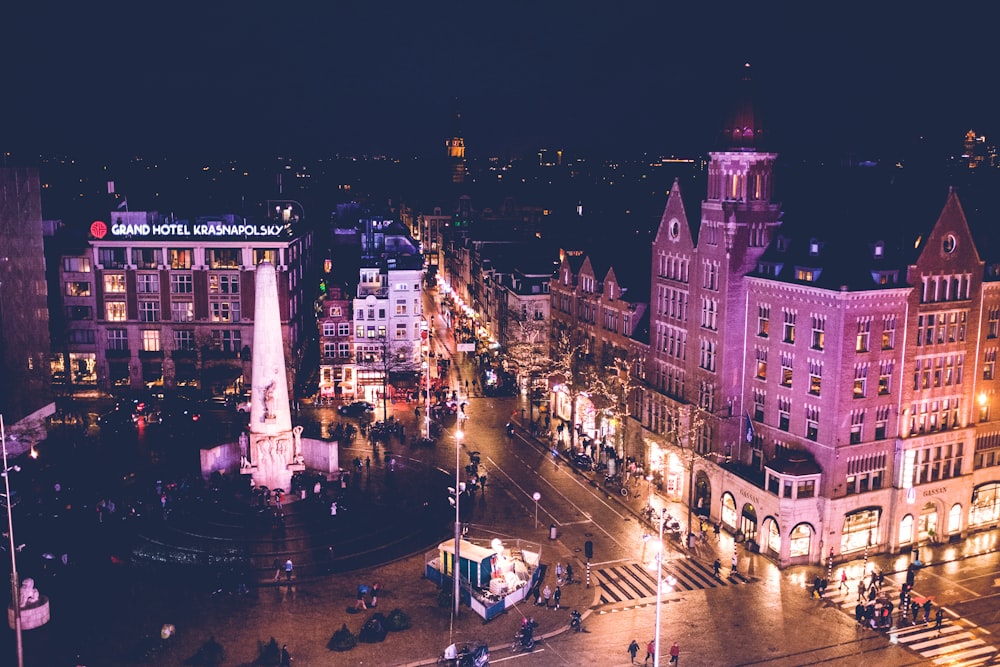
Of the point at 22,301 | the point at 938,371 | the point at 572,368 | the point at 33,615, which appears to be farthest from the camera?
the point at 572,368

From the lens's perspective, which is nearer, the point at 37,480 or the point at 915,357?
the point at 915,357

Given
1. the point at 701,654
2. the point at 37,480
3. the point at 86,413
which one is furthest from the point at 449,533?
the point at 86,413

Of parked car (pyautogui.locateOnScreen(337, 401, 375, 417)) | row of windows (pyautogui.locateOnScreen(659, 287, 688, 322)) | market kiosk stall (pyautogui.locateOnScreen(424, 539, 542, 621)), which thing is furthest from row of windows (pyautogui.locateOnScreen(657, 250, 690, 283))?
parked car (pyautogui.locateOnScreen(337, 401, 375, 417))

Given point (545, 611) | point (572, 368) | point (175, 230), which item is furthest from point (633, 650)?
point (175, 230)

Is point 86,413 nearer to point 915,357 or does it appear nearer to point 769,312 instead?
point 769,312

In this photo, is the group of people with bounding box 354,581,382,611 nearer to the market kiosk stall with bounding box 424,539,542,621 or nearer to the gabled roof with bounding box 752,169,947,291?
the market kiosk stall with bounding box 424,539,542,621

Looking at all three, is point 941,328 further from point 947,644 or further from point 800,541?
point 947,644
